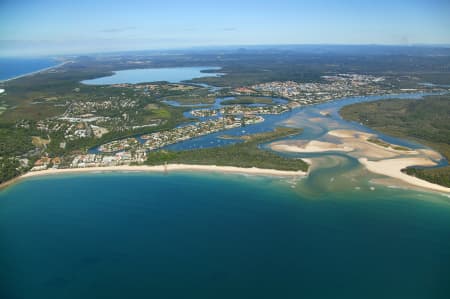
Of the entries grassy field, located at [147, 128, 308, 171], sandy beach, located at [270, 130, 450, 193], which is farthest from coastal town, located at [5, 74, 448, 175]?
sandy beach, located at [270, 130, 450, 193]

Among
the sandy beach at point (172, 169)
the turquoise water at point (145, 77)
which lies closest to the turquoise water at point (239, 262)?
the sandy beach at point (172, 169)

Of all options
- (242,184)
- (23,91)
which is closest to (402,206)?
(242,184)

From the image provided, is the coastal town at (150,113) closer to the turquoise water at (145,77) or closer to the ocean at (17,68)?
the turquoise water at (145,77)

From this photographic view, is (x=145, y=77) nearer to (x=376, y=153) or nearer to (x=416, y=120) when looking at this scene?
(x=416, y=120)

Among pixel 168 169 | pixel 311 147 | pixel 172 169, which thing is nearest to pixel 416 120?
pixel 311 147

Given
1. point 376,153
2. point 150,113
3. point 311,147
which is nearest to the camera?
point 376,153

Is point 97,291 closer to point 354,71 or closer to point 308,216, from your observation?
point 308,216

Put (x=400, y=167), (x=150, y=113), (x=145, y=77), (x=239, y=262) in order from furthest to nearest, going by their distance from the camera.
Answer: (x=145, y=77) < (x=150, y=113) < (x=400, y=167) < (x=239, y=262)
